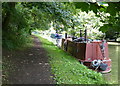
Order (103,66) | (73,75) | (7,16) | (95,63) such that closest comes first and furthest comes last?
1. (73,75)
2. (7,16)
3. (103,66)
4. (95,63)

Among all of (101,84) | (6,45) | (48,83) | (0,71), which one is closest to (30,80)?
(48,83)

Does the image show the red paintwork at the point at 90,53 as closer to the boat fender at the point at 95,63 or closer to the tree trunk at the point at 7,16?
the boat fender at the point at 95,63

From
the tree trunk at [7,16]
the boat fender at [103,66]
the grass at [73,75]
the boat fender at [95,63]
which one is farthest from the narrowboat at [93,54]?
the tree trunk at [7,16]

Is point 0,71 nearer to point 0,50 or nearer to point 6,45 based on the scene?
point 0,50

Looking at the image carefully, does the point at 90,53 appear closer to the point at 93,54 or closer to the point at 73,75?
the point at 93,54

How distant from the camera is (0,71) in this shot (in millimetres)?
5770

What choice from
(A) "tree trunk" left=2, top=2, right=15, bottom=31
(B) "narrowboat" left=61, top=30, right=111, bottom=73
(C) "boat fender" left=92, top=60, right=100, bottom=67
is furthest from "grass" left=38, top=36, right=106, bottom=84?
(A) "tree trunk" left=2, top=2, right=15, bottom=31

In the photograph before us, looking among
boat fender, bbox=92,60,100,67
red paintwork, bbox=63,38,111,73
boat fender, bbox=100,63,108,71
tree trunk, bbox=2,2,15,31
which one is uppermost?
tree trunk, bbox=2,2,15,31

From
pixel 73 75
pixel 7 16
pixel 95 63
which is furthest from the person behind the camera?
pixel 95 63

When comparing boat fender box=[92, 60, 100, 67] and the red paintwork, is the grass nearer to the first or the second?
boat fender box=[92, 60, 100, 67]

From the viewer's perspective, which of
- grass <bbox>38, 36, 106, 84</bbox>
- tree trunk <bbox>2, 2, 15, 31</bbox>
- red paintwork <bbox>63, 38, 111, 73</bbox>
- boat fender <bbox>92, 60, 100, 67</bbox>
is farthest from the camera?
red paintwork <bbox>63, 38, 111, 73</bbox>

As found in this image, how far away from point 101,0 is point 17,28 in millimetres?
10491

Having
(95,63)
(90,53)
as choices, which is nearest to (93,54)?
(90,53)

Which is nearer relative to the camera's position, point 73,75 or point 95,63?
point 73,75
